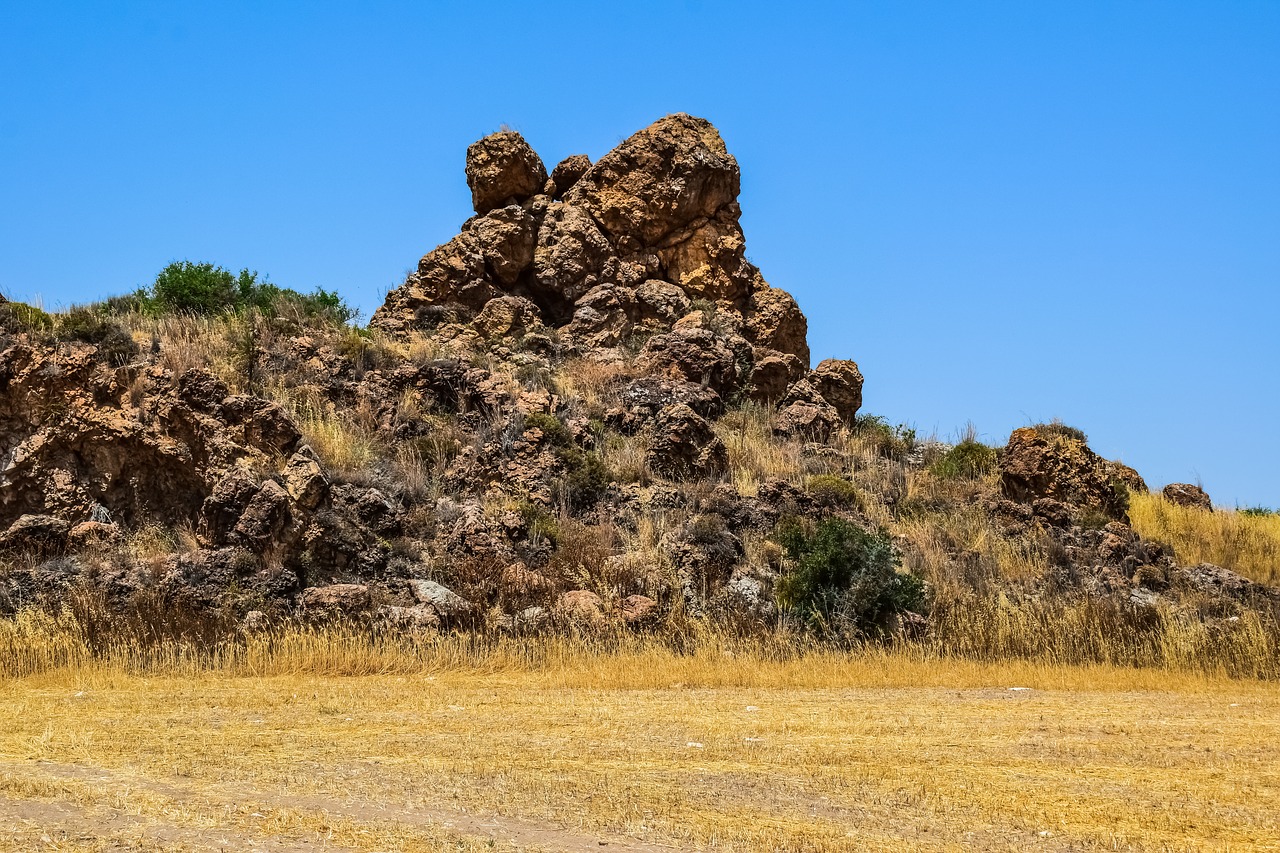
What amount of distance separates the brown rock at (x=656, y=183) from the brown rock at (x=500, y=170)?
0.92 meters

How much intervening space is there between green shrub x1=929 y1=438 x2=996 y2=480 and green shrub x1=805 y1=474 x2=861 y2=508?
302 centimetres

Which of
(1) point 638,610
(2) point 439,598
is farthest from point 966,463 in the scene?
(2) point 439,598

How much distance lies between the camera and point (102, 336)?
747 inches

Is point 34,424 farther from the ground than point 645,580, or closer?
farther from the ground

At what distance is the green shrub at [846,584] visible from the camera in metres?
15.5

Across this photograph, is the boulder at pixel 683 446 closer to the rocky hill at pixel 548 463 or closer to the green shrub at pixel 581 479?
the rocky hill at pixel 548 463

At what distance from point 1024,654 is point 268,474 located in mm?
9539

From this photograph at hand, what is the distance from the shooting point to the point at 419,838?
21.7 ft

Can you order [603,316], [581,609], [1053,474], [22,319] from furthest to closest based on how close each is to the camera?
[603,316] → [1053,474] → [22,319] → [581,609]

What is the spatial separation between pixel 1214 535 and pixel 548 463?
39.7 feet

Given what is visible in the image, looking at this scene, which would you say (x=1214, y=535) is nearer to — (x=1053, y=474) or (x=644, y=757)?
(x=1053, y=474)

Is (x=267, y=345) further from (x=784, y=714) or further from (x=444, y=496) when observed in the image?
(x=784, y=714)

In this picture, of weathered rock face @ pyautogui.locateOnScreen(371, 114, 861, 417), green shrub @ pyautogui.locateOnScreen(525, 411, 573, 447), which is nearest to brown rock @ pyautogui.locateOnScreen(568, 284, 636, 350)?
weathered rock face @ pyautogui.locateOnScreen(371, 114, 861, 417)

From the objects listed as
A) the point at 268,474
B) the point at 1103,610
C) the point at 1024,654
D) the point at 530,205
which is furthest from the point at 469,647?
the point at 530,205
